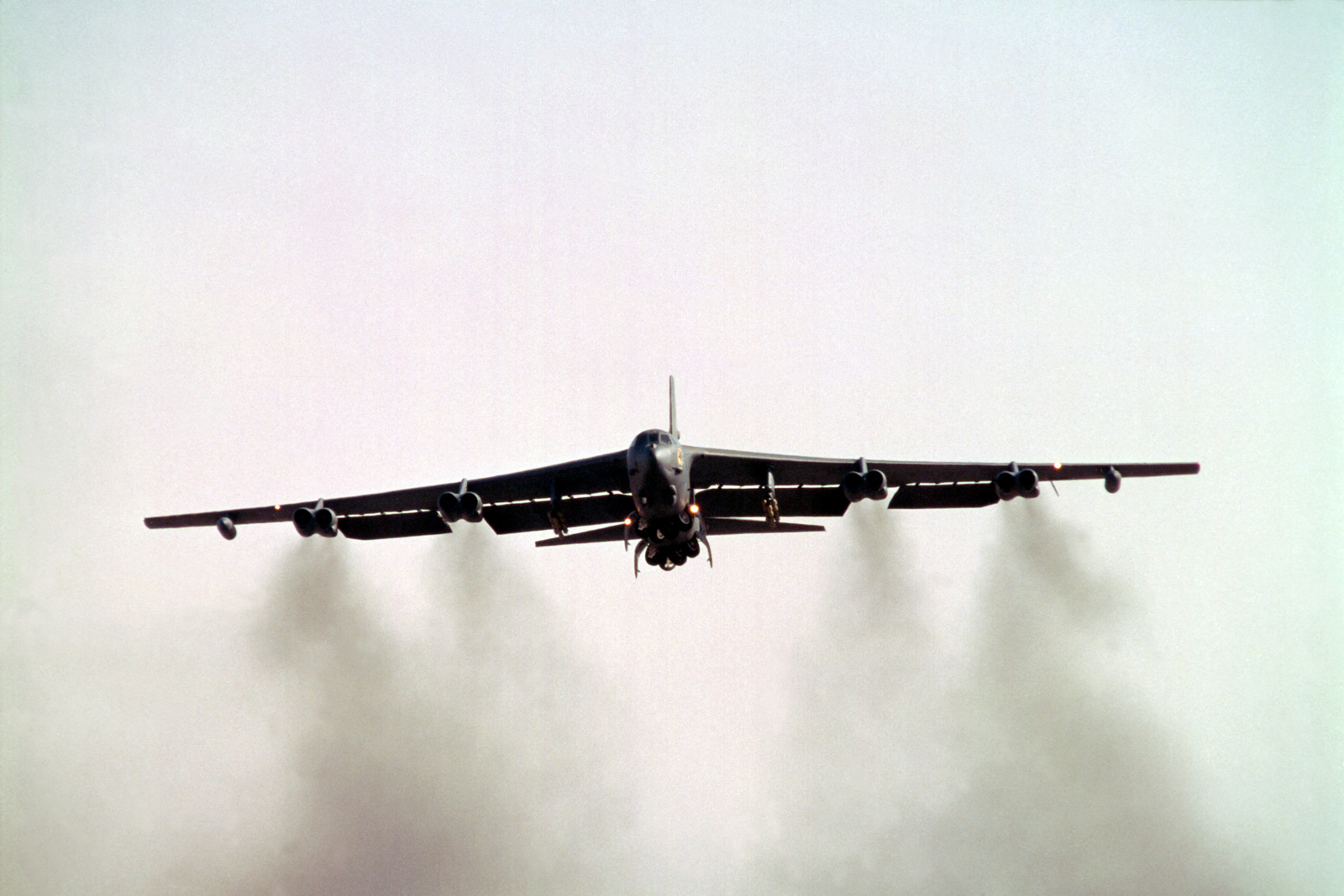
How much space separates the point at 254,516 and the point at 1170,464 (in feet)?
86.2

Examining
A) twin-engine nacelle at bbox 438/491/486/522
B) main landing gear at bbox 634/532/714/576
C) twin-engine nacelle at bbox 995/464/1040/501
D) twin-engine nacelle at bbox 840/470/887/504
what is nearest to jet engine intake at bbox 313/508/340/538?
twin-engine nacelle at bbox 438/491/486/522

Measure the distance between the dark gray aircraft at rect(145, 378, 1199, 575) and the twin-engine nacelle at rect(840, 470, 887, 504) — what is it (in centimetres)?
3

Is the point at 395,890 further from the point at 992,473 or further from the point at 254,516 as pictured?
the point at 992,473

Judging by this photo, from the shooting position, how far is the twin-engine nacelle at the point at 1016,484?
28.2 m

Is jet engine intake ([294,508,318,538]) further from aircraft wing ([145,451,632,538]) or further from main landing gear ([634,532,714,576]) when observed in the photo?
main landing gear ([634,532,714,576])

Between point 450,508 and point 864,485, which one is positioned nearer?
point 864,485

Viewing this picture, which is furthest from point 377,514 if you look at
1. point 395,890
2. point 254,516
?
point 395,890

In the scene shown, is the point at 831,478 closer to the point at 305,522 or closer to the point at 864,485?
the point at 864,485

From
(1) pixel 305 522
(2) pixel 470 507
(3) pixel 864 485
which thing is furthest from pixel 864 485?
(1) pixel 305 522

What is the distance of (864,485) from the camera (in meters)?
28.2

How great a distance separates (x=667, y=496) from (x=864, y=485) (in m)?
5.62

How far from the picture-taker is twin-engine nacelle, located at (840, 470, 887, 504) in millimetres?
28062

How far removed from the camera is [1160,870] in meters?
42.5

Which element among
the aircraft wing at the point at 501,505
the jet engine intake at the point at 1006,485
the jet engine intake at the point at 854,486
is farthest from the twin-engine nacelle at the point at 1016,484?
the aircraft wing at the point at 501,505
